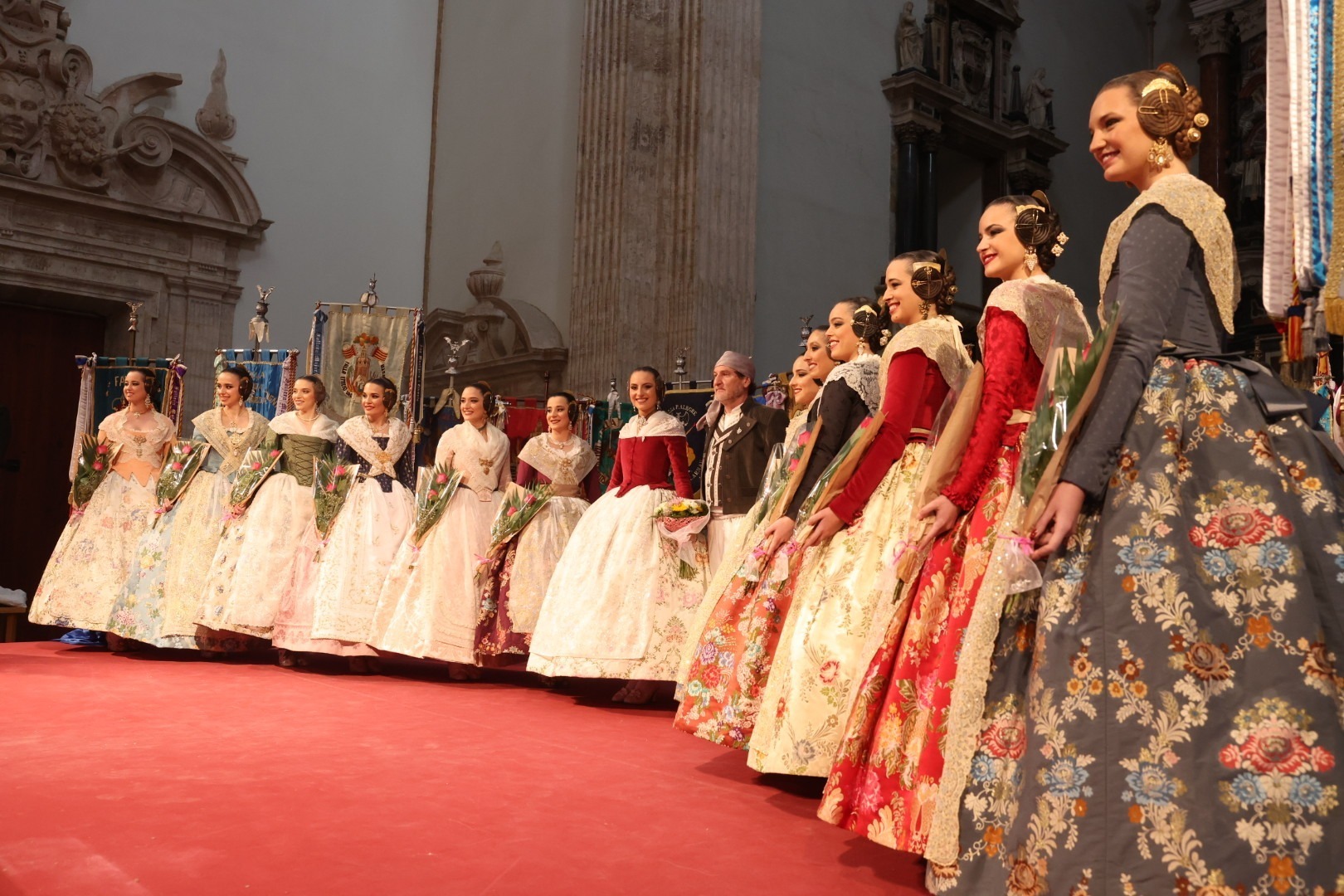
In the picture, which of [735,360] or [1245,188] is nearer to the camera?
[735,360]

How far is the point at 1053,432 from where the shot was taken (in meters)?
2.07

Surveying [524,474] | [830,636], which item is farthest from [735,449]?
[830,636]

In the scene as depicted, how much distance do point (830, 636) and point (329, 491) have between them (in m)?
3.89

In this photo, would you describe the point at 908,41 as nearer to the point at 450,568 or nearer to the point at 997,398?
the point at 450,568

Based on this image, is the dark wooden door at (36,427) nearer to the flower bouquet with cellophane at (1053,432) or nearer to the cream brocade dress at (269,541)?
the cream brocade dress at (269,541)

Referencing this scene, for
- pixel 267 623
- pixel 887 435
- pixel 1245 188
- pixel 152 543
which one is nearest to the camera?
pixel 887 435

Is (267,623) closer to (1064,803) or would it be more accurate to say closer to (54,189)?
(54,189)

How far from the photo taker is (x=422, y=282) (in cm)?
1067

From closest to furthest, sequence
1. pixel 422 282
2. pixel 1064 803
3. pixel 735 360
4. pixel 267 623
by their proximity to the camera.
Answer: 1. pixel 1064 803
2. pixel 735 360
3. pixel 267 623
4. pixel 422 282

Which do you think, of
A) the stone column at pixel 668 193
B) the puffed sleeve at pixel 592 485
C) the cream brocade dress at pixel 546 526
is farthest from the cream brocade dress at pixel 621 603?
the stone column at pixel 668 193

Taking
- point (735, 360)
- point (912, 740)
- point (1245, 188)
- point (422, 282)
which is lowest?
point (912, 740)

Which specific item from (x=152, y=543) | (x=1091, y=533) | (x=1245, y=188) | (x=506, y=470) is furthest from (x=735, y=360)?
(x=1245, y=188)

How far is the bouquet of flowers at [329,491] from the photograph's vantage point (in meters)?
6.15

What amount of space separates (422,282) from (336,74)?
1.96 meters
